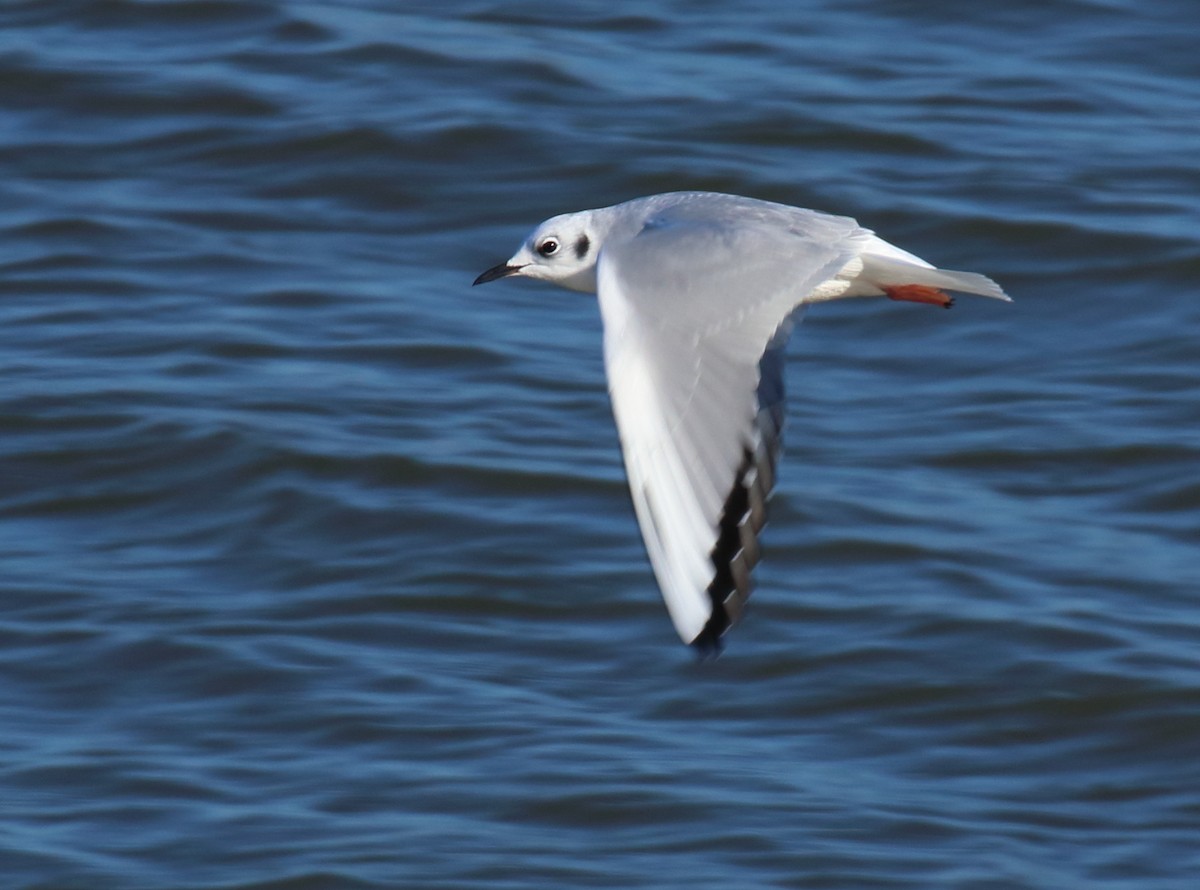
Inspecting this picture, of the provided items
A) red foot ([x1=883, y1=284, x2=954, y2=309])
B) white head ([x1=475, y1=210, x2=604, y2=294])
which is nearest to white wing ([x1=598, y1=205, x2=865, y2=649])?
red foot ([x1=883, y1=284, x2=954, y2=309])

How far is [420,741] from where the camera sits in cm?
585

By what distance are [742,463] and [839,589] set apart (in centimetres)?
257

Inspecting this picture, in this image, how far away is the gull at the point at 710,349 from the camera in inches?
155

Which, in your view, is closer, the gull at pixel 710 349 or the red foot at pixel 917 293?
the gull at pixel 710 349

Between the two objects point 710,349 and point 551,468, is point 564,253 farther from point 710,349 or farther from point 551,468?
point 551,468

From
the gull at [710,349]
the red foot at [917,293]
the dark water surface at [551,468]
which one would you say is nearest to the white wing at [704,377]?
the gull at [710,349]

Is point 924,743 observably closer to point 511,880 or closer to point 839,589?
point 839,589

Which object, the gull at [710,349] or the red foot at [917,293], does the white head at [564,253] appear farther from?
the red foot at [917,293]

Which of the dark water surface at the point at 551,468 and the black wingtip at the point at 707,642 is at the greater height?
the black wingtip at the point at 707,642

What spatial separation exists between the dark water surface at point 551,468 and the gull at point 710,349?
55.3 inches

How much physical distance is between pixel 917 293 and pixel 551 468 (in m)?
2.16

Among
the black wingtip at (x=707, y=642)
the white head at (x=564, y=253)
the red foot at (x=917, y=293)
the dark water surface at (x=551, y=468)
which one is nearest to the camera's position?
the black wingtip at (x=707, y=642)

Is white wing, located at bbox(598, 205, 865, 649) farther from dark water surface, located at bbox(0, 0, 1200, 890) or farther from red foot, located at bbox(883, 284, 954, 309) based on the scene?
dark water surface, located at bbox(0, 0, 1200, 890)

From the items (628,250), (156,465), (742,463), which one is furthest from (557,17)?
(742,463)
